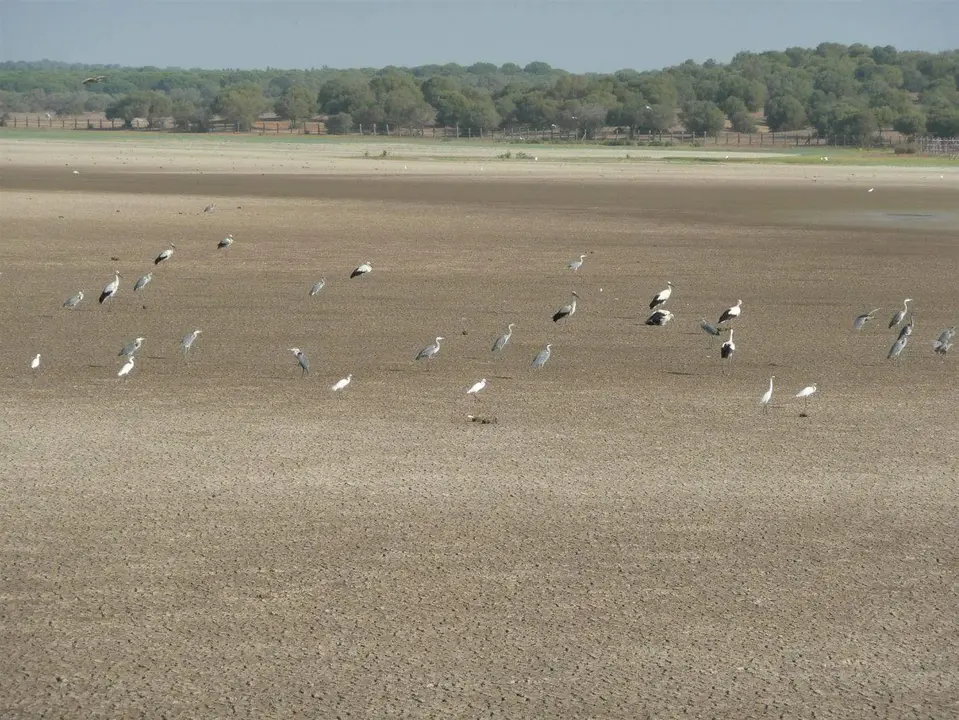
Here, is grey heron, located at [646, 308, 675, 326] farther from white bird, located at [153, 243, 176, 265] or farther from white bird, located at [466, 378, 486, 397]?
white bird, located at [153, 243, 176, 265]

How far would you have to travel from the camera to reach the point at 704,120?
472 feet

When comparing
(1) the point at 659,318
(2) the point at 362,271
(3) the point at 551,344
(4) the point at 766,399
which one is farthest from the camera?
(2) the point at 362,271

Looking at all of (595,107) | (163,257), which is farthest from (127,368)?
(595,107)

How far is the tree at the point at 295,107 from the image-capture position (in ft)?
550

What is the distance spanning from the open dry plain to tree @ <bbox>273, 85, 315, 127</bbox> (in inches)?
5725

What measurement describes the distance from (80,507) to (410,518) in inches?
89.5

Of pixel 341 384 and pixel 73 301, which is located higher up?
pixel 341 384

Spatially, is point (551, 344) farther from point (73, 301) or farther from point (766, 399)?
point (73, 301)

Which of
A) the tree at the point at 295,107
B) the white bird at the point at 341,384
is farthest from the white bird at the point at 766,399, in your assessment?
the tree at the point at 295,107

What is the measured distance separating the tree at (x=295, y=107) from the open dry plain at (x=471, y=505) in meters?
145

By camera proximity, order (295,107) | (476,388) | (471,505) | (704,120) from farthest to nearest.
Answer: (295,107)
(704,120)
(476,388)
(471,505)

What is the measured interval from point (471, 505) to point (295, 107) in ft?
530

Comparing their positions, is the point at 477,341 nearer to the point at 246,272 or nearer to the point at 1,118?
the point at 246,272

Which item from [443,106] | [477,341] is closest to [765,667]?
[477,341]
